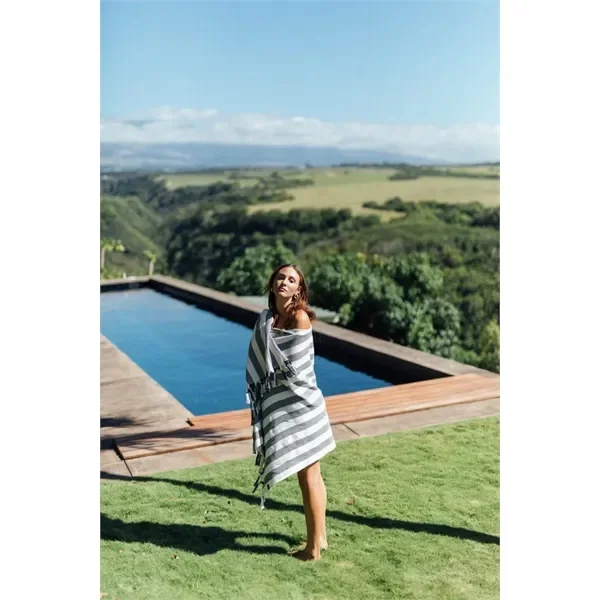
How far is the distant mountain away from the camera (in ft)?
54.4

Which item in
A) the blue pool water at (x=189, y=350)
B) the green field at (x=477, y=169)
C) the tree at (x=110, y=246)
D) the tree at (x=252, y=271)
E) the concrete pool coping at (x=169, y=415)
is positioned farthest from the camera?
the green field at (x=477, y=169)

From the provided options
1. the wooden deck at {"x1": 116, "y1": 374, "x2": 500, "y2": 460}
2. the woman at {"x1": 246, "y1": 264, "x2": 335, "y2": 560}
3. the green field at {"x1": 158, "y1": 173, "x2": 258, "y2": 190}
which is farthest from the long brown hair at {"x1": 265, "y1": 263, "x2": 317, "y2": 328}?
the green field at {"x1": 158, "y1": 173, "x2": 258, "y2": 190}

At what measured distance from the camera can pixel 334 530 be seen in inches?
126

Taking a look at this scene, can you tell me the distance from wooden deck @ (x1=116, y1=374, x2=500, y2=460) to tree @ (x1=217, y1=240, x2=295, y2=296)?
6135 millimetres

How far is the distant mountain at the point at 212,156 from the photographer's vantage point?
1658 centimetres

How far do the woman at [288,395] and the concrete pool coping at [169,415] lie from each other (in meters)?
1.16

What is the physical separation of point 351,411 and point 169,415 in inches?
41.6

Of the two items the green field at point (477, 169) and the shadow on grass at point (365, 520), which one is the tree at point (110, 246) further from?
the shadow on grass at point (365, 520)

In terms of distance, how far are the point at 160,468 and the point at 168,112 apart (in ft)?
45.0

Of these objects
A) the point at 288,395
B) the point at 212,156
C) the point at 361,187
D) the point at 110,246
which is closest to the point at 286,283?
the point at 288,395

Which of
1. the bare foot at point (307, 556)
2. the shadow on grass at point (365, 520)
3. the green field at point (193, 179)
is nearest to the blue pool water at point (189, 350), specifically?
the shadow on grass at point (365, 520)
